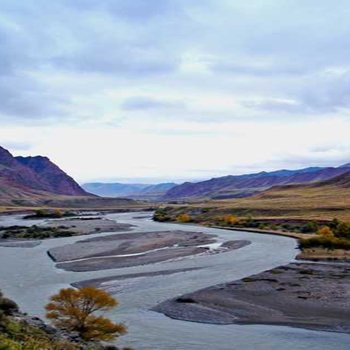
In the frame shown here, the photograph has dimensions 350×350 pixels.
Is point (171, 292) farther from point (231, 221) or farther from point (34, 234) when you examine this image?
point (231, 221)

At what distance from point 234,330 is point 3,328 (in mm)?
13597

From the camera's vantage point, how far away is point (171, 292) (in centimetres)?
4119

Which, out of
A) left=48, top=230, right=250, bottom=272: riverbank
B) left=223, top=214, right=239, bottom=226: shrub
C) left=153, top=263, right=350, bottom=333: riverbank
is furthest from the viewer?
left=223, top=214, right=239, bottom=226: shrub

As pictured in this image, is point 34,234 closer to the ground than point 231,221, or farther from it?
closer to the ground

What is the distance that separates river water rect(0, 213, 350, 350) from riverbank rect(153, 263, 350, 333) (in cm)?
136

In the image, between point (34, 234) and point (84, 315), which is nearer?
point (84, 315)

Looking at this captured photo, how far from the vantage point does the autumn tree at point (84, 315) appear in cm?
2809

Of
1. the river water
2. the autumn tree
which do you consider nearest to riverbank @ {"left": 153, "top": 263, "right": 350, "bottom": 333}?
the river water

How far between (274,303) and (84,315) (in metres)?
14.5

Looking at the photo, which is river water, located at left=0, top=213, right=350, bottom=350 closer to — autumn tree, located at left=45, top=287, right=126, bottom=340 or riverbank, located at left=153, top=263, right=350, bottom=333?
autumn tree, located at left=45, top=287, right=126, bottom=340

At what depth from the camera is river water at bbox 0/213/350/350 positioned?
93.9ft

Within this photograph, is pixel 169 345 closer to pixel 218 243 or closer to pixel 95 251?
pixel 95 251

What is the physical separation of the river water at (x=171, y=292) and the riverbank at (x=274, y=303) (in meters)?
1.36

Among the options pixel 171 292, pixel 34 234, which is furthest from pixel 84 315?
pixel 34 234
